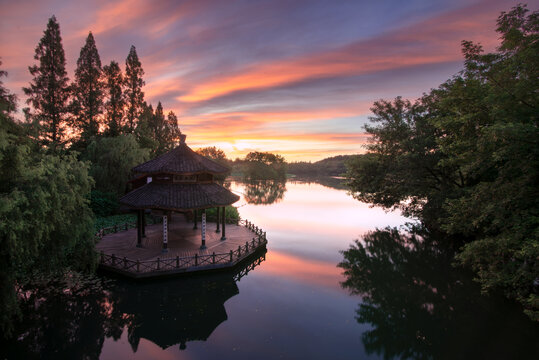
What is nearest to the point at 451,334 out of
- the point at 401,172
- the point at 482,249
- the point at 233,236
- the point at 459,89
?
the point at 482,249

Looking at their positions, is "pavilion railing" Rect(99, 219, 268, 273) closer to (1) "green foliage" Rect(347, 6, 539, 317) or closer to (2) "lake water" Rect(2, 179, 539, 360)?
(2) "lake water" Rect(2, 179, 539, 360)

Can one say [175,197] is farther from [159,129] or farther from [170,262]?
[159,129]

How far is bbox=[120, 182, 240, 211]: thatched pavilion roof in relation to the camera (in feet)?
55.6

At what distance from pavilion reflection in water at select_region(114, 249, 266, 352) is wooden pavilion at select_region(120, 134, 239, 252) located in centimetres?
357

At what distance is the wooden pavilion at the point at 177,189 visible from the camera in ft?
56.4

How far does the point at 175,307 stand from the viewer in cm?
1273

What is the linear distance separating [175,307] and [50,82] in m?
30.4

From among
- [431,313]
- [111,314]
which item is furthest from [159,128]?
[431,313]

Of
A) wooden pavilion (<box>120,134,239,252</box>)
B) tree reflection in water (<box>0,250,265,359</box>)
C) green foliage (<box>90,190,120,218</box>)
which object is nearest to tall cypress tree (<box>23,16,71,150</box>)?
green foliage (<box>90,190,120,218</box>)

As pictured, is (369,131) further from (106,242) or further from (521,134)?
(106,242)

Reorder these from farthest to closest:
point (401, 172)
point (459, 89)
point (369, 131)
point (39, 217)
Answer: point (369, 131), point (401, 172), point (459, 89), point (39, 217)

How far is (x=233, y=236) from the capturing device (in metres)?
22.1

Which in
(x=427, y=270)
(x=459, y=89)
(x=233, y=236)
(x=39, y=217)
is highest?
(x=459, y=89)

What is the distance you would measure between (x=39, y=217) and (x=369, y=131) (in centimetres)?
2612
